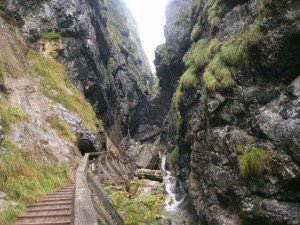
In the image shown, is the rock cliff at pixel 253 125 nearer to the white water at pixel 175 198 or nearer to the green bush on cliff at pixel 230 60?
the green bush on cliff at pixel 230 60

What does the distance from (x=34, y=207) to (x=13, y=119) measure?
18.9 feet

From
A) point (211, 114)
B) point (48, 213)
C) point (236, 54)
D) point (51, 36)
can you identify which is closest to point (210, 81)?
point (211, 114)

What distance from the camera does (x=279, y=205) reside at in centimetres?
845

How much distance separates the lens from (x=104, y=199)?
246 inches

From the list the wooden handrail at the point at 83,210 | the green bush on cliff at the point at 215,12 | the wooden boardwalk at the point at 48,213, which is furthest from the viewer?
the green bush on cliff at the point at 215,12

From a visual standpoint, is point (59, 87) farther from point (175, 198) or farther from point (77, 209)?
point (77, 209)

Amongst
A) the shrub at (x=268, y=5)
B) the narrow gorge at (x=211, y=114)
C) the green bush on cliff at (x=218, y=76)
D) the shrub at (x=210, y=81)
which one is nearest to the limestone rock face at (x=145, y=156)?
the narrow gorge at (x=211, y=114)

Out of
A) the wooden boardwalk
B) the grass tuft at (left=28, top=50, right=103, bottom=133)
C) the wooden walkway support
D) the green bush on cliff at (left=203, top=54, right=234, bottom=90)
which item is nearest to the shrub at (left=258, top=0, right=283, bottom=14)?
the green bush on cliff at (left=203, top=54, right=234, bottom=90)

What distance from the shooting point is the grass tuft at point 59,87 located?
55.7 feet

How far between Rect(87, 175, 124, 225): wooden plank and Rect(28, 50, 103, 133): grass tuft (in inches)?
413

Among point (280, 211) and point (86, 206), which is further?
point (280, 211)

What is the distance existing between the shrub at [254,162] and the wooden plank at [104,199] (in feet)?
15.8

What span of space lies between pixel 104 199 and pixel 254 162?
5.26m

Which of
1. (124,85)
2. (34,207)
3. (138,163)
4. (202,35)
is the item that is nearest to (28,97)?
(34,207)
